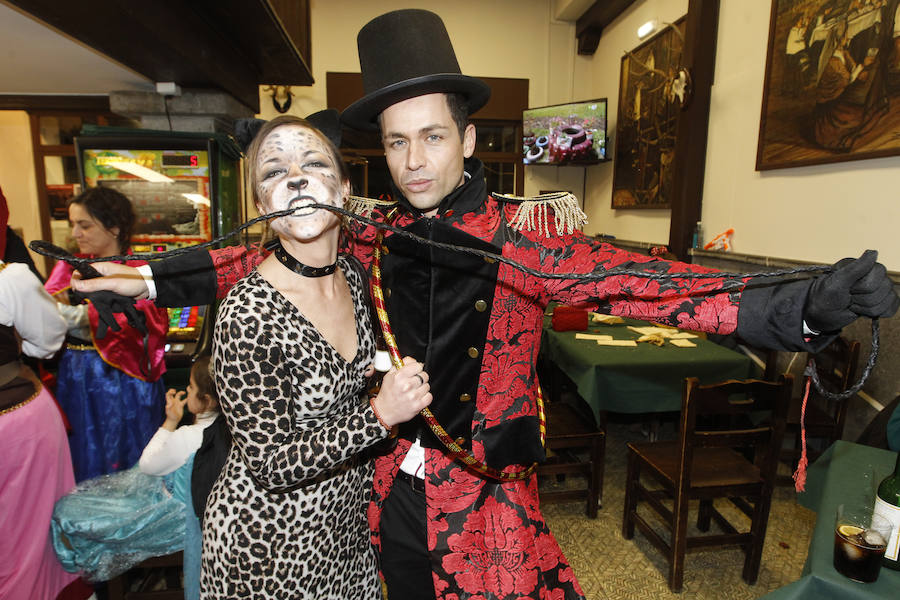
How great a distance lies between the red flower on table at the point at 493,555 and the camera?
4.03 ft

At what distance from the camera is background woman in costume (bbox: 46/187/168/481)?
9.11 feet

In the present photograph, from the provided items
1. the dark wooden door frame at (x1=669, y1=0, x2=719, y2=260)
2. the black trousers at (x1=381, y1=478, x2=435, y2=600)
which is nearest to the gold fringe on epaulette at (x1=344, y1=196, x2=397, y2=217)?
the black trousers at (x1=381, y1=478, x2=435, y2=600)

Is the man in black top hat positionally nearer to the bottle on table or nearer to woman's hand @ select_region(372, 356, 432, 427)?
woman's hand @ select_region(372, 356, 432, 427)

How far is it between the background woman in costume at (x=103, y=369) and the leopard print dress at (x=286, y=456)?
6.73 ft

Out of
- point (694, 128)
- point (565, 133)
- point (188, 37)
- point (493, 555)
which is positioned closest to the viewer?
point (493, 555)

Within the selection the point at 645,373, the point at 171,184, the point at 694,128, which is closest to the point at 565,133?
the point at 694,128

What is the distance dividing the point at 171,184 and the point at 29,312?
148 cm

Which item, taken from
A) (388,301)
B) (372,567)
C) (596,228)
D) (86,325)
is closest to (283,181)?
(388,301)

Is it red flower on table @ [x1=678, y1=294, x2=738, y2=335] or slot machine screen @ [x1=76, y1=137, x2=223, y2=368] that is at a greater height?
slot machine screen @ [x1=76, y1=137, x2=223, y2=368]

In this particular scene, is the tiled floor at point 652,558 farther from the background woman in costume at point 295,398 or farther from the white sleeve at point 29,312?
the white sleeve at point 29,312

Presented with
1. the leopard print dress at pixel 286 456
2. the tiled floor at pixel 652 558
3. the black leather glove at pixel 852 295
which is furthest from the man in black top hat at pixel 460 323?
the tiled floor at pixel 652 558

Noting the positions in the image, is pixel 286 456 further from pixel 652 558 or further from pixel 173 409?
pixel 652 558

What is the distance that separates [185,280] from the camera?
1440 millimetres

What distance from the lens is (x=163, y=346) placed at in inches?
120
